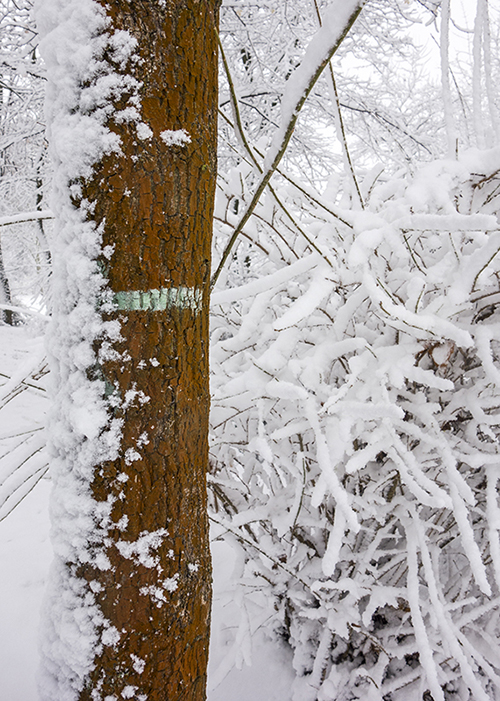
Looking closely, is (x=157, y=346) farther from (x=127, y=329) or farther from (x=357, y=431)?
(x=357, y=431)

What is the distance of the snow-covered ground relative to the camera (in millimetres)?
1330

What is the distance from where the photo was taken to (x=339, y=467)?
1.21 metres

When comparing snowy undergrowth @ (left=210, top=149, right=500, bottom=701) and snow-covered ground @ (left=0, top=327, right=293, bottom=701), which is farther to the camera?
snow-covered ground @ (left=0, top=327, right=293, bottom=701)

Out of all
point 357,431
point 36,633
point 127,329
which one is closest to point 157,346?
point 127,329

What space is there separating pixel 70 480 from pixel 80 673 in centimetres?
34

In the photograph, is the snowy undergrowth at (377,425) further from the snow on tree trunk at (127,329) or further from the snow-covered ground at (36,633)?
the snow on tree trunk at (127,329)

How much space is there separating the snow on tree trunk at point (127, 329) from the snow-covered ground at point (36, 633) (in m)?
0.34

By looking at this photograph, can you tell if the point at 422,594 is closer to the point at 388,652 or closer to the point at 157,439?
the point at 388,652

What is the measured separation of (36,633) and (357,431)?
149cm

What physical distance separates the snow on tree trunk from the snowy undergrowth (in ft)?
0.80

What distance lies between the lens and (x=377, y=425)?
1.09 metres

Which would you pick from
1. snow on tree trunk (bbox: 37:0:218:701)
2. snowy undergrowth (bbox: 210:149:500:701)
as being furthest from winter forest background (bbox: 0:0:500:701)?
snow on tree trunk (bbox: 37:0:218:701)

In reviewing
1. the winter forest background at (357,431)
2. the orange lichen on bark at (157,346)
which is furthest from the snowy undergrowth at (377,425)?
the orange lichen on bark at (157,346)

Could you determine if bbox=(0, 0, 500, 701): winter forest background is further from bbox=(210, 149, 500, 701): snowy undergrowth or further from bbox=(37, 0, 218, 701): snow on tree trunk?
bbox=(37, 0, 218, 701): snow on tree trunk
